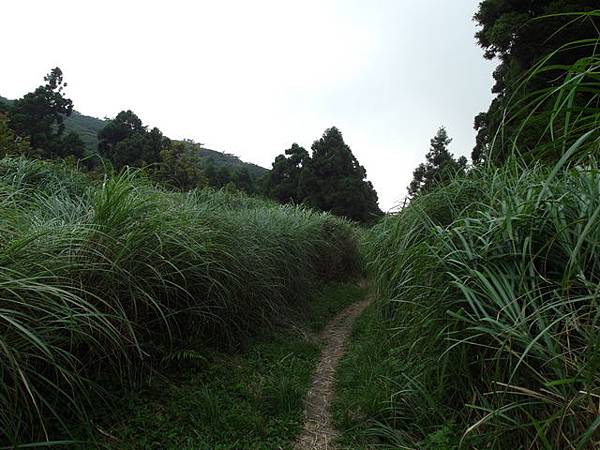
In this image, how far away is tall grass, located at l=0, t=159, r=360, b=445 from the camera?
1.79 meters

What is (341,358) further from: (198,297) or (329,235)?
(329,235)

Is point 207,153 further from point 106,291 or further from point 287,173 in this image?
point 106,291

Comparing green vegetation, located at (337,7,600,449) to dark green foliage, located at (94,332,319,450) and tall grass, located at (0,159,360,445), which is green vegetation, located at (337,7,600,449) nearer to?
dark green foliage, located at (94,332,319,450)

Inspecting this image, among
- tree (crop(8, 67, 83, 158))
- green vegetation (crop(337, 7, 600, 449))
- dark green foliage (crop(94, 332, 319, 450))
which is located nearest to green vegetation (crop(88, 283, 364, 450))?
dark green foliage (crop(94, 332, 319, 450))

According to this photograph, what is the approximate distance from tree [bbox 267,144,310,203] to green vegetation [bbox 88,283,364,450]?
23719mm

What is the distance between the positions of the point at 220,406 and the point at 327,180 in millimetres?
24108

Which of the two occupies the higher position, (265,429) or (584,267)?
(584,267)

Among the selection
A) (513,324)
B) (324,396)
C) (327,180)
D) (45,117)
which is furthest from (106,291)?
(45,117)

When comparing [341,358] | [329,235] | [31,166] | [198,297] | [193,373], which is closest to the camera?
[193,373]

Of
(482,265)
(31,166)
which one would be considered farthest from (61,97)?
(482,265)

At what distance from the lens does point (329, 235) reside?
8195 millimetres

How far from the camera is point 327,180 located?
26141mm

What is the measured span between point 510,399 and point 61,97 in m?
32.2

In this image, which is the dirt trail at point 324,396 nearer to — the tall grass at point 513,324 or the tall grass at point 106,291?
the tall grass at point 513,324
